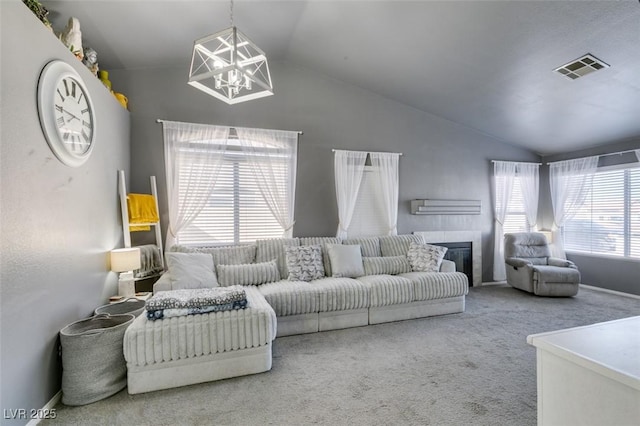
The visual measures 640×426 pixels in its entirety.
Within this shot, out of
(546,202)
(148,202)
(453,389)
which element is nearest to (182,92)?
(148,202)

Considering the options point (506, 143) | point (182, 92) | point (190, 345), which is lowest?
point (190, 345)

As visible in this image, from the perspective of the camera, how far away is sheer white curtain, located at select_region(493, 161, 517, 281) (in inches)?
214

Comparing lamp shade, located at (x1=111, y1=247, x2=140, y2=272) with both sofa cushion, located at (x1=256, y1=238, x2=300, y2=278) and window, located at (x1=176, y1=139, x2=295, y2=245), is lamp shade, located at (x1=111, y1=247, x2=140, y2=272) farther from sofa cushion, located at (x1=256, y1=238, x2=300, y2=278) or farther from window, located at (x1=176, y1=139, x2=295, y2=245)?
sofa cushion, located at (x1=256, y1=238, x2=300, y2=278)

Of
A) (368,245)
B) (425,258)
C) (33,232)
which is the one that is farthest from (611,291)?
(33,232)

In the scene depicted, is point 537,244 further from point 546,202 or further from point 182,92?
point 182,92

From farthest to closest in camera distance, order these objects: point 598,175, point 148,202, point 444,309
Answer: point 598,175 → point 444,309 → point 148,202

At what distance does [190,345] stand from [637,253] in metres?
6.38

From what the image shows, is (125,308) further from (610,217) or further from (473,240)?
(610,217)

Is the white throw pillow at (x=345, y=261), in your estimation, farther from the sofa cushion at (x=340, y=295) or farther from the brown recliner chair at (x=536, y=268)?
the brown recliner chair at (x=536, y=268)

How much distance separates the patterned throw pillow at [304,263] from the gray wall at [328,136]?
0.61 metres

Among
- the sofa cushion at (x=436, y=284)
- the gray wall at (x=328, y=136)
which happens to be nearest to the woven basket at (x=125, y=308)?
the gray wall at (x=328, y=136)

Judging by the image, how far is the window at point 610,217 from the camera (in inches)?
181

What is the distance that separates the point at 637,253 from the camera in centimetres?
454

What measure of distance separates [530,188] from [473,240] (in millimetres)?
1661
